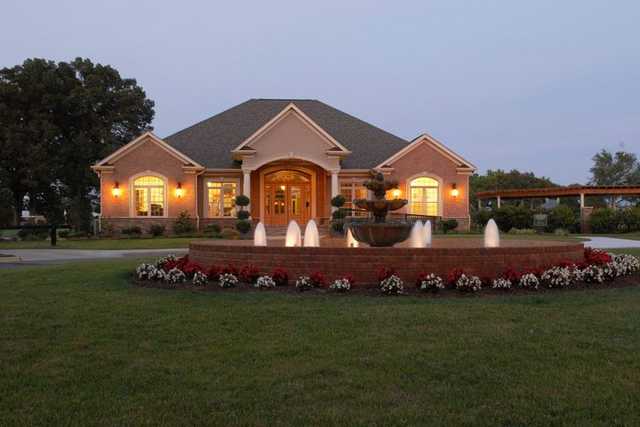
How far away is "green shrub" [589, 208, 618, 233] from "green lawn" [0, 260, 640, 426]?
94.7 feet

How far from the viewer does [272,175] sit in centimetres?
3350

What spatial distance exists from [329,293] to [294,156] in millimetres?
22006

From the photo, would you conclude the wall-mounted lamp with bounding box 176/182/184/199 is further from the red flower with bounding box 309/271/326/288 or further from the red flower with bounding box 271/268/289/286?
the red flower with bounding box 309/271/326/288

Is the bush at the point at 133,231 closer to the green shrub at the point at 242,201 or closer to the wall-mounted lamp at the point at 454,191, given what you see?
the green shrub at the point at 242,201

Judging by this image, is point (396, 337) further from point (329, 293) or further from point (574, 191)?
point (574, 191)

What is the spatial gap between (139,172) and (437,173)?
1635 centimetres

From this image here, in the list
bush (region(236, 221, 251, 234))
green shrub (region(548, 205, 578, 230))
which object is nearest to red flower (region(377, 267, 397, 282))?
bush (region(236, 221, 251, 234))

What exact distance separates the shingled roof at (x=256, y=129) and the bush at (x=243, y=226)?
4.87 metres

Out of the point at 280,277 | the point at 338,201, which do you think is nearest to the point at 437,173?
the point at 338,201

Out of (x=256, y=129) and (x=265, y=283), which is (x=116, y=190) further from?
(x=265, y=283)

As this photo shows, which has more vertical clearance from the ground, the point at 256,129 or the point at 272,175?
the point at 256,129

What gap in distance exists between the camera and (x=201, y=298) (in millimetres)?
9070

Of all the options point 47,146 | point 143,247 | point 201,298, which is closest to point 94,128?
point 47,146

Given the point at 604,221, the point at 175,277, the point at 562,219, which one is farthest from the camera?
the point at 562,219
